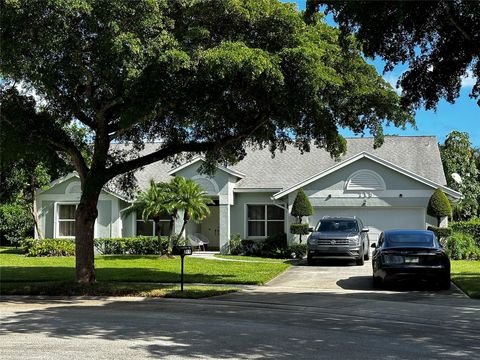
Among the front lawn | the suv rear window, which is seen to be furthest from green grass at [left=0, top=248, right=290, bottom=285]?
the suv rear window

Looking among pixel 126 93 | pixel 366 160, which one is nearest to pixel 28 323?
pixel 126 93

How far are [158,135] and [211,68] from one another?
541 centimetres

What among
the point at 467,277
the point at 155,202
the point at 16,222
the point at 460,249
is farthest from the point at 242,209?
the point at 467,277

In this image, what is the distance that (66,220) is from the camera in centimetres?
3042

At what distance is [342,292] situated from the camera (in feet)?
46.6

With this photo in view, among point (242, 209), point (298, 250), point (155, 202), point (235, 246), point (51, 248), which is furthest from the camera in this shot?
point (242, 209)

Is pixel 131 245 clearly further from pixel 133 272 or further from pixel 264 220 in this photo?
pixel 133 272

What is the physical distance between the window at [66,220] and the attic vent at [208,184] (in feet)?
23.5

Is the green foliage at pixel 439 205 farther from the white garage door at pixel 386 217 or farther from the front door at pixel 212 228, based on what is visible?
the front door at pixel 212 228

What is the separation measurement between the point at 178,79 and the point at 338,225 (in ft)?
39.8

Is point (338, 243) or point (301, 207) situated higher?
point (301, 207)

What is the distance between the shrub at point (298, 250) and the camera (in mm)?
25375

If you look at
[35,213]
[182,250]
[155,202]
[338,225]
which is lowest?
[182,250]

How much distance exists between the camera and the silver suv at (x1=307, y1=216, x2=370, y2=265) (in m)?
21.0
